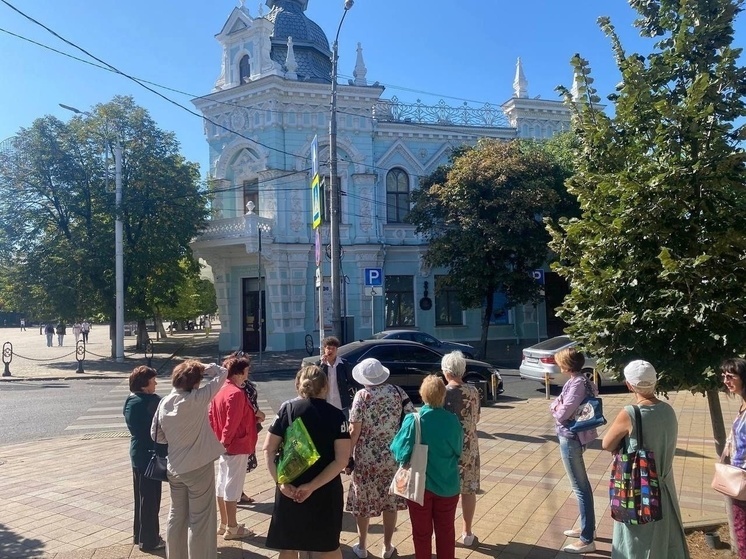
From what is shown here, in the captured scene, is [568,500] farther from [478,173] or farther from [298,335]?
[298,335]

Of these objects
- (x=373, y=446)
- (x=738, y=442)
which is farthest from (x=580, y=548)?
(x=373, y=446)

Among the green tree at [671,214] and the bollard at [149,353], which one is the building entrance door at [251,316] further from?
the green tree at [671,214]

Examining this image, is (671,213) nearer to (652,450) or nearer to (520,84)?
(652,450)

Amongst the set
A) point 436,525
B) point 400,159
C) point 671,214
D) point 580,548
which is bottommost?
point 580,548

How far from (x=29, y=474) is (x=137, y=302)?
1879cm

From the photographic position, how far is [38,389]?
16.5 m

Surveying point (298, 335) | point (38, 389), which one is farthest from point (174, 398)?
point (298, 335)

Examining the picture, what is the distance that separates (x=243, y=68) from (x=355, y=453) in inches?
966

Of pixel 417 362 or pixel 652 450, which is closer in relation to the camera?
pixel 652 450

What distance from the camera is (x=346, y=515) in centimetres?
595

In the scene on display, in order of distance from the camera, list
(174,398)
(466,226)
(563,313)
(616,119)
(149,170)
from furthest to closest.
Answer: (149,170) < (466,226) < (563,313) < (616,119) < (174,398)

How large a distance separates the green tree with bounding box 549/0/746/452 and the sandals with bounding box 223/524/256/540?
3.43 meters

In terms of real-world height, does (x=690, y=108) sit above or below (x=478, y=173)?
below

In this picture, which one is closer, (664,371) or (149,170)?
(664,371)
